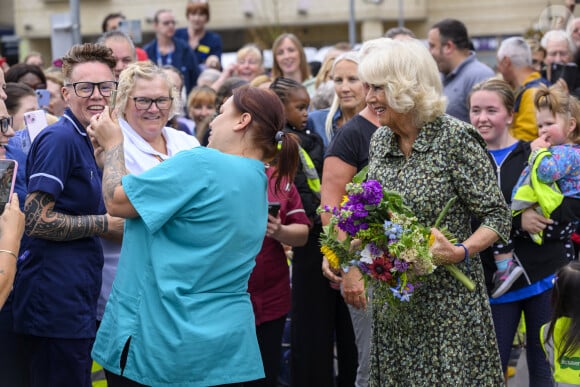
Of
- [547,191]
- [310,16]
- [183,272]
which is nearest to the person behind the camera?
[183,272]

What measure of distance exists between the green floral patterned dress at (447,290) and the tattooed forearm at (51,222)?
1572mm

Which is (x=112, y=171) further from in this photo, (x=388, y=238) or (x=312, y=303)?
(x=312, y=303)

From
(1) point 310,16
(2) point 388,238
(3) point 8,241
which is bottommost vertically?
(2) point 388,238

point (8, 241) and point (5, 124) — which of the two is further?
point (5, 124)

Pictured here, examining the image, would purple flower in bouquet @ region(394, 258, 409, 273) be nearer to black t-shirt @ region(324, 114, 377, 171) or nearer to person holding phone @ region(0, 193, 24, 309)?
black t-shirt @ region(324, 114, 377, 171)

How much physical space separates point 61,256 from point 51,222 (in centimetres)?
24

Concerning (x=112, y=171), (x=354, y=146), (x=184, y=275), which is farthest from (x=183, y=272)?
(x=354, y=146)

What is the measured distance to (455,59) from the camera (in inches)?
329

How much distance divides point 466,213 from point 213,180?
1.39 meters

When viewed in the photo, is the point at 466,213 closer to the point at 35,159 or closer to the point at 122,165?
the point at 122,165

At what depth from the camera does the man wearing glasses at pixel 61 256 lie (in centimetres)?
444

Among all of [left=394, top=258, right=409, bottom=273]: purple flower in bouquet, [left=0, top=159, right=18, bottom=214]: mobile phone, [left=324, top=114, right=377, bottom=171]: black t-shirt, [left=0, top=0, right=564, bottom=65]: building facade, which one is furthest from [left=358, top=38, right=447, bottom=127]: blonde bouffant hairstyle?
[left=0, top=0, right=564, bottom=65]: building facade

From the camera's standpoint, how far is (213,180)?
11.8 ft

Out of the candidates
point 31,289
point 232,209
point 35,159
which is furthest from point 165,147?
point 232,209
